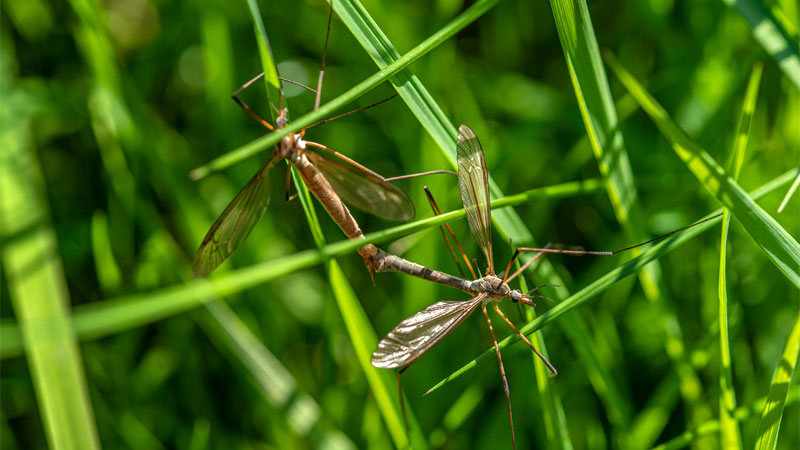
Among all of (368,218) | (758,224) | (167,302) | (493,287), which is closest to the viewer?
(167,302)

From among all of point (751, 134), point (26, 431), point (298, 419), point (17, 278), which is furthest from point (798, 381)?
point (26, 431)

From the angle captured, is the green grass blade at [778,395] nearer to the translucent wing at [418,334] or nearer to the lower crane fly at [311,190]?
the translucent wing at [418,334]

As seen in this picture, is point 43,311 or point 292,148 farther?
point 292,148

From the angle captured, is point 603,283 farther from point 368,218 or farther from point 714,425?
point 368,218

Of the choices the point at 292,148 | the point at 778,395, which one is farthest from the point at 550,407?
the point at 292,148

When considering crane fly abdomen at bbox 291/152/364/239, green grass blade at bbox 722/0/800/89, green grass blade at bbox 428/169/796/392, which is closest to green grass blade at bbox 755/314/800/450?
green grass blade at bbox 428/169/796/392

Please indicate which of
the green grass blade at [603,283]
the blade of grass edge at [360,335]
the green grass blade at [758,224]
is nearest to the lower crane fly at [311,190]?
the blade of grass edge at [360,335]
